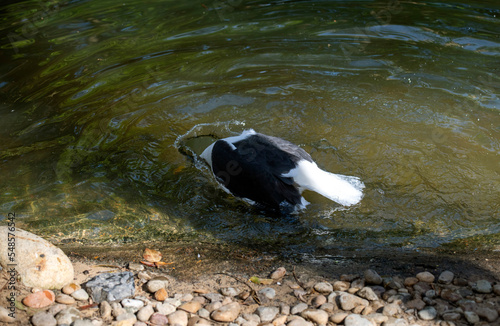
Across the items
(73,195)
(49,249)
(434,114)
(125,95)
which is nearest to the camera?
(49,249)

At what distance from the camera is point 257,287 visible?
2986 millimetres

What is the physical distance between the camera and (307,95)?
5.42 m

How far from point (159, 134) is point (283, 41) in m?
2.76

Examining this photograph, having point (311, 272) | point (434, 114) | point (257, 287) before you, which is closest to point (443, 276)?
point (311, 272)

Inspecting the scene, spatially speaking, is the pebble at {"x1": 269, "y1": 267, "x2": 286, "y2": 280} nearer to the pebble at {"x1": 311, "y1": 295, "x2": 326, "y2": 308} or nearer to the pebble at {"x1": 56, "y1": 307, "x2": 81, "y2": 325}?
the pebble at {"x1": 311, "y1": 295, "x2": 326, "y2": 308}

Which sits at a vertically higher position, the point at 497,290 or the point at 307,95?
the point at 307,95

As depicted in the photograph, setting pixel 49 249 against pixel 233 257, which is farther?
pixel 233 257

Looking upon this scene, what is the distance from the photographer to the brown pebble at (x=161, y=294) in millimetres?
2862

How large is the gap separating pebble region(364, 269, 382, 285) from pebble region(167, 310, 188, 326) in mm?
1160

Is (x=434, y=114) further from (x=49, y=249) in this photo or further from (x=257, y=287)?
(x=49, y=249)

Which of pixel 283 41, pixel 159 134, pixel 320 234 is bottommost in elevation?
pixel 320 234

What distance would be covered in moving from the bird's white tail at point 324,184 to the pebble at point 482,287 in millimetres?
1202

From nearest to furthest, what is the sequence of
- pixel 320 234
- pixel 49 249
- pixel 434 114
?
pixel 49 249, pixel 320 234, pixel 434 114

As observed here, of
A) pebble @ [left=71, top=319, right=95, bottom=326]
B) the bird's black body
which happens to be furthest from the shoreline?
the bird's black body
